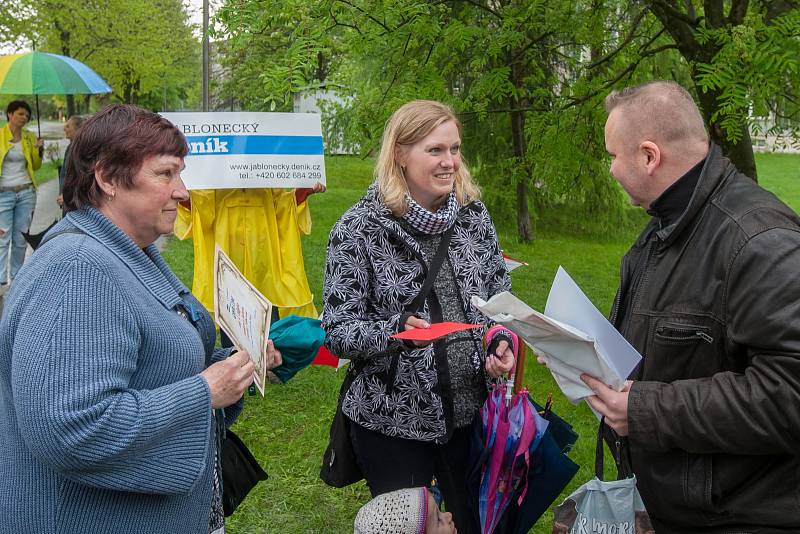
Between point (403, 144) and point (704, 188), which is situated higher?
point (403, 144)

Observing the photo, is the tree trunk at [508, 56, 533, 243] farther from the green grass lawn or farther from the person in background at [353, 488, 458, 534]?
the person in background at [353, 488, 458, 534]

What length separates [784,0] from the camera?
16.7ft

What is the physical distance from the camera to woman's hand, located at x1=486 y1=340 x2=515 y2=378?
2.83m

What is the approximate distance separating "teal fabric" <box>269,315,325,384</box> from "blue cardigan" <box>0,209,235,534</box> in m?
0.58

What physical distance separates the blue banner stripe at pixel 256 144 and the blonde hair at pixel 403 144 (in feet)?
9.57

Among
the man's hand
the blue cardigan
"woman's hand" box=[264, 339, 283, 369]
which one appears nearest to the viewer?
the blue cardigan

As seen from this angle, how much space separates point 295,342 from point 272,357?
3.8 inches

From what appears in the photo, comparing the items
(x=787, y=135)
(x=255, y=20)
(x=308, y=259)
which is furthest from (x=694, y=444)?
(x=308, y=259)

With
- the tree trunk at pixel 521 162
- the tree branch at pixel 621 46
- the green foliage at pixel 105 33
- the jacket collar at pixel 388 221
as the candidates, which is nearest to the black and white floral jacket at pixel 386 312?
the jacket collar at pixel 388 221

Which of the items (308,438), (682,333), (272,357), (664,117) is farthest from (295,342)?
(308,438)

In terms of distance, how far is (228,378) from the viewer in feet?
6.95

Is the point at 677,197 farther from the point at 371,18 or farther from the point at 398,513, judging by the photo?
the point at 371,18

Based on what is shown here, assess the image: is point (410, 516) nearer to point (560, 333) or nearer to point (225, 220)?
point (560, 333)

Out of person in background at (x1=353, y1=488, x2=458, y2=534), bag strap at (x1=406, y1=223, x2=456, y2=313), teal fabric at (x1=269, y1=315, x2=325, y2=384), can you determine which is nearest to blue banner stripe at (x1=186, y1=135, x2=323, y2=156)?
bag strap at (x1=406, y1=223, x2=456, y2=313)
